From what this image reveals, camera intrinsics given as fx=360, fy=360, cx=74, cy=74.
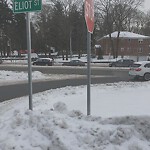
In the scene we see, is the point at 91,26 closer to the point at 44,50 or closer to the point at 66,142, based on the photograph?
the point at 66,142

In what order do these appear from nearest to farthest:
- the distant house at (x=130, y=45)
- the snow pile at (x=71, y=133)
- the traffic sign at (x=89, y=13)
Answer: the snow pile at (x=71, y=133) → the traffic sign at (x=89, y=13) → the distant house at (x=130, y=45)

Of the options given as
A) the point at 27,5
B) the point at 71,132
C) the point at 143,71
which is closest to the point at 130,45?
the point at 143,71

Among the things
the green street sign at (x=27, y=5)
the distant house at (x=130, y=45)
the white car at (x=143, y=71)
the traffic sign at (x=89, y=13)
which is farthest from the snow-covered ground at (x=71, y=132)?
the distant house at (x=130, y=45)

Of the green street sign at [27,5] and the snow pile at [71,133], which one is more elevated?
the green street sign at [27,5]

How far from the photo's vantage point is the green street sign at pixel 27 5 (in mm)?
7438

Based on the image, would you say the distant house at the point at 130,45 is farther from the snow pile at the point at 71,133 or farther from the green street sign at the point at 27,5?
the snow pile at the point at 71,133

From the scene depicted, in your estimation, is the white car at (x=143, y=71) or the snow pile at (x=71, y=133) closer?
the snow pile at (x=71, y=133)

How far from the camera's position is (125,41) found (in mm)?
100250

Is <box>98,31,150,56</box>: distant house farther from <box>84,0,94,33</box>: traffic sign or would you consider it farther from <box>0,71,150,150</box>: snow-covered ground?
<box>0,71,150,150</box>: snow-covered ground

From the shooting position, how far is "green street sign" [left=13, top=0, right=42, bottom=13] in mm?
7438

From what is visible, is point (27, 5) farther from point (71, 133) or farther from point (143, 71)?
point (143, 71)

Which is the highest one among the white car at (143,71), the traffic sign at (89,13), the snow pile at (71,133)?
the traffic sign at (89,13)

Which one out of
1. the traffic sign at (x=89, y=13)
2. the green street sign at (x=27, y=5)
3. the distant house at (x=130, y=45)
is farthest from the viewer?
the distant house at (x=130, y=45)

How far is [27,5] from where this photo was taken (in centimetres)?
753
